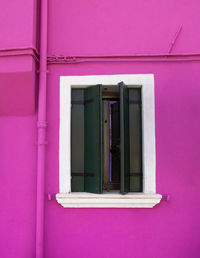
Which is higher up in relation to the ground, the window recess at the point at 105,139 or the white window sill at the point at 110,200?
the window recess at the point at 105,139

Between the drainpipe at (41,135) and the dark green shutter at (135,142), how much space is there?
3.71 ft

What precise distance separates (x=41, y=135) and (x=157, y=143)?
1.47 meters

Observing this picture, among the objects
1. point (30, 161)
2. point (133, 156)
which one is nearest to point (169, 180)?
point (133, 156)

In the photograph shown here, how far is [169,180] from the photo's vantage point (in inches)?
133

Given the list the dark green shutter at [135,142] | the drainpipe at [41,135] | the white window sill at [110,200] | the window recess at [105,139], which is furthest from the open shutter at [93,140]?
the drainpipe at [41,135]

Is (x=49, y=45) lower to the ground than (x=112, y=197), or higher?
higher

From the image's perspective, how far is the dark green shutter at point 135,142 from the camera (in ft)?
11.5

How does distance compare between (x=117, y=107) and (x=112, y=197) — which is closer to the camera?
(x=112, y=197)

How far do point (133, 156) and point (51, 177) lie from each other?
110 cm

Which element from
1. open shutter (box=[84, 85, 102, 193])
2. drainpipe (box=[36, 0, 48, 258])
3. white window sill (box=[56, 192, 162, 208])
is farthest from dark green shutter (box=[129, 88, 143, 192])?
drainpipe (box=[36, 0, 48, 258])

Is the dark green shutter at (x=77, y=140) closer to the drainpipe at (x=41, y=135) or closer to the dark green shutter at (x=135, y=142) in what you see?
the drainpipe at (x=41, y=135)

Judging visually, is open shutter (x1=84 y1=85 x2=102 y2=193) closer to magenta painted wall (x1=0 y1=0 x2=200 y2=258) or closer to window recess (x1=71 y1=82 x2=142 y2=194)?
window recess (x1=71 y1=82 x2=142 y2=194)

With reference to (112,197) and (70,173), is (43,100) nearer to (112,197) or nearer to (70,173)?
(70,173)

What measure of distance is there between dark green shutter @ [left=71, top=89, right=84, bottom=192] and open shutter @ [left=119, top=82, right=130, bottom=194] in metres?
0.57
